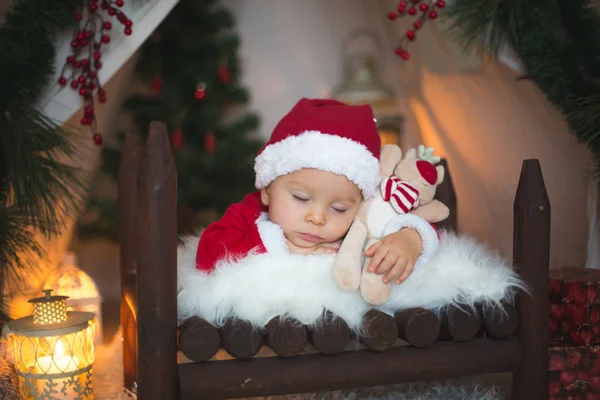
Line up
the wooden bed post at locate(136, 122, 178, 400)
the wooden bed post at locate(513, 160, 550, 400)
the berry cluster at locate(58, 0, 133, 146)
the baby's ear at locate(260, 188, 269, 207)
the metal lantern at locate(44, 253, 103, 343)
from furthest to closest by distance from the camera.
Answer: the metal lantern at locate(44, 253, 103, 343), the berry cluster at locate(58, 0, 133, 146), the baby's ear at locate(260, 188, 269, 207), the wooden bed post at locate(513, 160, 550, 400), the wooden bed post at locate(136, 122, 178, 400)

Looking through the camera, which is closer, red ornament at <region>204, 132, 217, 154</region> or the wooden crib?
the wooden crib

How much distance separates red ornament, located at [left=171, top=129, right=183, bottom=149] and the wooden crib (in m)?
1.03

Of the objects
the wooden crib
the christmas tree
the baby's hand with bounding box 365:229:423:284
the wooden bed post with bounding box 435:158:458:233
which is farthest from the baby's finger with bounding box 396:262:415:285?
the christmas tree

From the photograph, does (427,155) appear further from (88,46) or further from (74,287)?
(74,287)

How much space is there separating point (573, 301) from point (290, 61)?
174 centimetres

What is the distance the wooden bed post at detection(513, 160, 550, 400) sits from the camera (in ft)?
4.03

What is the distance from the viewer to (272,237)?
1.31 m

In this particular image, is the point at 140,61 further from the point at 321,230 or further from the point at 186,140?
the point at 321,230

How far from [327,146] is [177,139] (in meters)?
1.23

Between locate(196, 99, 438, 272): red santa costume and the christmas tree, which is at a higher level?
the christmas tree

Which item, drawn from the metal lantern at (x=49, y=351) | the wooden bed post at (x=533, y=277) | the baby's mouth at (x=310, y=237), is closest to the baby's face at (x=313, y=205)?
the baby's mouth at (x=310, y=237)

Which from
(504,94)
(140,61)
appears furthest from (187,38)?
(504,94)

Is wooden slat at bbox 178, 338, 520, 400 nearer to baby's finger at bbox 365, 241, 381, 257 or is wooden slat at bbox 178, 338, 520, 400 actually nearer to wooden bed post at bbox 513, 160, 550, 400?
wooden bed post at bbox 513, 160, 550, 400

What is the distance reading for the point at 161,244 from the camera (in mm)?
997
